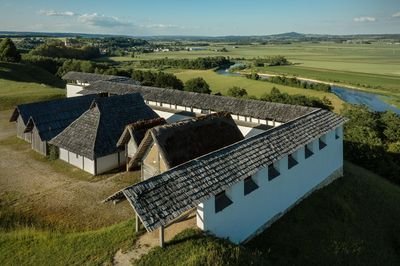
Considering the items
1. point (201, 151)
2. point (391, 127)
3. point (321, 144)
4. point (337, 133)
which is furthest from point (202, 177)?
point (391, 127)

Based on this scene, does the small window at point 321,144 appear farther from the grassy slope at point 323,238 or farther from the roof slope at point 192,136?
the roof slope at point 192,136

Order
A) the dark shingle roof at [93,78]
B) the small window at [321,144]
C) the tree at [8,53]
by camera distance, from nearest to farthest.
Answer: the small window at [321,144] → the dark shingle roof at [93,78] → the tree at [8,53]

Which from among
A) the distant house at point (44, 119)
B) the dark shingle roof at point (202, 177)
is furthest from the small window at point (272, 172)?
the distant house at point (44, 119)

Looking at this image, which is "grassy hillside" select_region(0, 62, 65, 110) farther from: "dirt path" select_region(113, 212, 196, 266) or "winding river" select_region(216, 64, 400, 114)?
"winding river" select_region(216, 64, 400, 114)

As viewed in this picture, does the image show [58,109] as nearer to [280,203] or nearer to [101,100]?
[101,100]

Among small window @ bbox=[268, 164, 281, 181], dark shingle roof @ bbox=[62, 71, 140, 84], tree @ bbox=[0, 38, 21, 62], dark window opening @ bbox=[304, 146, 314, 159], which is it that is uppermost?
tree @ bbox=[0, 38, 21, 62]

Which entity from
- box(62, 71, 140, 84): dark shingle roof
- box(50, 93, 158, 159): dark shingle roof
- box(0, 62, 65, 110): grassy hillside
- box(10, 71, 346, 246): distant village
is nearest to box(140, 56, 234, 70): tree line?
box(0, 62, 65, 110): grassy hillside

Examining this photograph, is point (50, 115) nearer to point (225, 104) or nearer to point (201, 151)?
point (225, 104)
